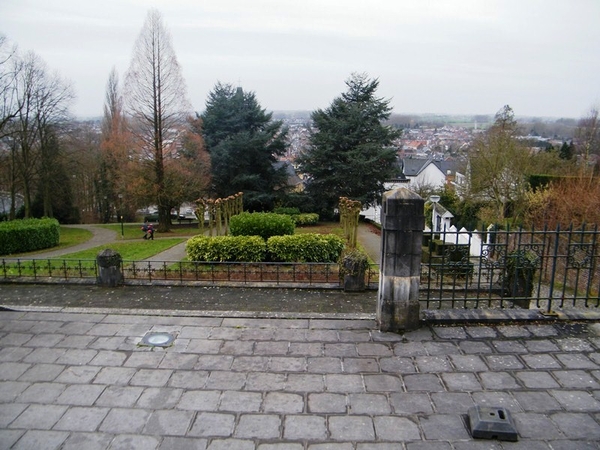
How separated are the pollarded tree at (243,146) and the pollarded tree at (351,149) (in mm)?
2678

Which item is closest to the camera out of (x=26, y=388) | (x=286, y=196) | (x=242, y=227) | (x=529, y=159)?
(x=26, y=388)

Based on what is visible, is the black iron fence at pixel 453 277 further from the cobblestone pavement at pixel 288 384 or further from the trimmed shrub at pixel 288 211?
the trimmed shrub at pixel 288 211

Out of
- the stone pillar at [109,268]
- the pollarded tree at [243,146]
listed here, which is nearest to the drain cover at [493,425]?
the stone pillar at [109,268]

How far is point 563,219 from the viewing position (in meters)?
18.2

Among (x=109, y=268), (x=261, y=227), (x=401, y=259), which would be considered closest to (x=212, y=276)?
(x=109, y=268)

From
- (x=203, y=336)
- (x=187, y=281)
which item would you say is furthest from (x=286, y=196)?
(x=203, y=336)

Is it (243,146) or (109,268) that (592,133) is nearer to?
(243,146)

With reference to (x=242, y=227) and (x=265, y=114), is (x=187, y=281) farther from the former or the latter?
(x=265, y=114)

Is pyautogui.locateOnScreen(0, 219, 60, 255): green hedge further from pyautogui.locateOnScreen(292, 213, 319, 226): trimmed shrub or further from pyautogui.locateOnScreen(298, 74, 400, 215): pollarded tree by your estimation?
pyautogui.locateOnScreen(298, 74, 400, 215): pollarded tree

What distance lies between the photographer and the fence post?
6.13 meters

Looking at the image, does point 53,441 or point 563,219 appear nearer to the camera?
point 53,441

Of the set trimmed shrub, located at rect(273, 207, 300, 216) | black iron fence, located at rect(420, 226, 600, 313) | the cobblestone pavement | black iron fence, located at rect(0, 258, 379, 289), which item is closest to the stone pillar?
black iron fence, located at rect(0, 258, 379, 289)

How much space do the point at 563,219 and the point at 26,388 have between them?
63.1 feet

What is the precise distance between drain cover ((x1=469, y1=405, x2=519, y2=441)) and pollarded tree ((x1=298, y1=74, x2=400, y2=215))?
26.9 metres
